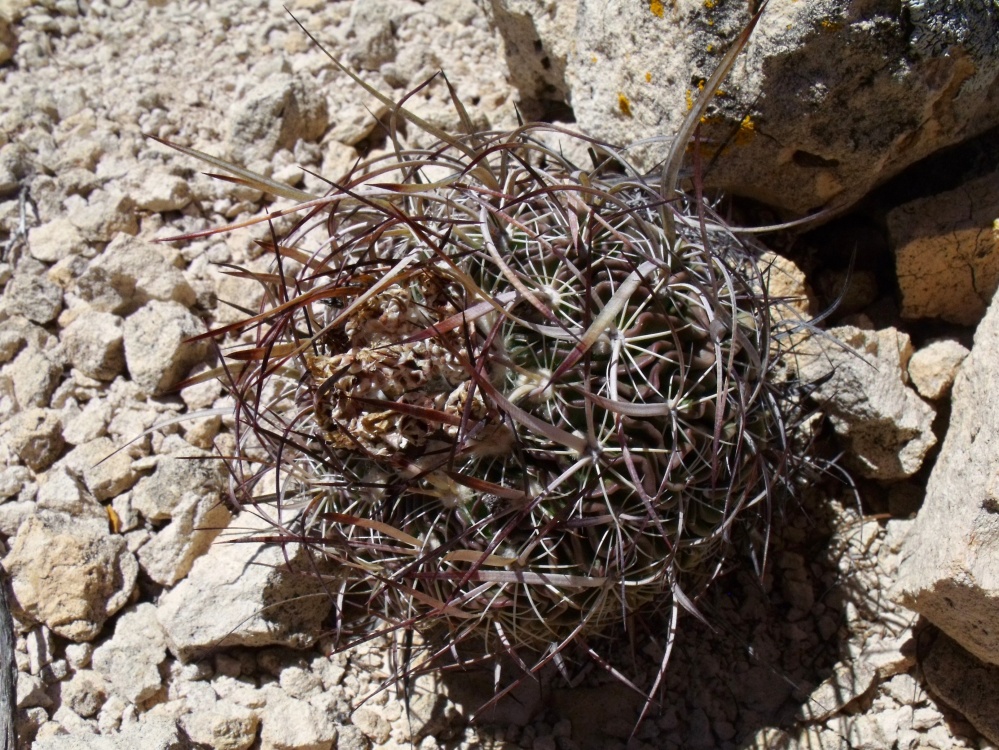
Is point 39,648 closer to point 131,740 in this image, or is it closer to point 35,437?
point 131,740

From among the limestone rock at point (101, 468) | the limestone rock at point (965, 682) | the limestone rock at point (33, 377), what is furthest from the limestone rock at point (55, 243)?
the limestone rock at point (965, 682)

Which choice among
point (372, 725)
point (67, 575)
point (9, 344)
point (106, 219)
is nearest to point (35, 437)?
point (9, 344)

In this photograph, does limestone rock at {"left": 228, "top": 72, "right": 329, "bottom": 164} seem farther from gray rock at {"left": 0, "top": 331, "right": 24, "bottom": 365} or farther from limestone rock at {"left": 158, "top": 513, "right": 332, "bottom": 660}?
limestone rock at {"left": 158, "top": 513, "right": 332, "bottom": 660}

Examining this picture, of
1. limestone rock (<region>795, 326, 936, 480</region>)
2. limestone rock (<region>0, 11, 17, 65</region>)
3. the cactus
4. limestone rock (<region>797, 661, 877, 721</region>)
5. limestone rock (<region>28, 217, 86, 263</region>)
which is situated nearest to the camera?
the cactus

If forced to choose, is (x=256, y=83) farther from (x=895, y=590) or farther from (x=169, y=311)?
(x=895, y=590)

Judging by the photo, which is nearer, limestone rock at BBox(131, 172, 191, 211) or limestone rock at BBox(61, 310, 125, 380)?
limestone rock at BBox(61, 310, 125, 380)

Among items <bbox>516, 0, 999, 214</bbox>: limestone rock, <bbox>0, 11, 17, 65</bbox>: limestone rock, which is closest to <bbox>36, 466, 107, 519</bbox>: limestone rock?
<bbox>516, 0, 999, 214</bbox>: limestone rock

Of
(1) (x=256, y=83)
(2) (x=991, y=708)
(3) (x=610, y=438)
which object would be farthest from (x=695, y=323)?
(1) (x=256, y=83)

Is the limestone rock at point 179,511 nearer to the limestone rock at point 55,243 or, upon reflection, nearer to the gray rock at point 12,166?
the limestone rock at point 55,243
